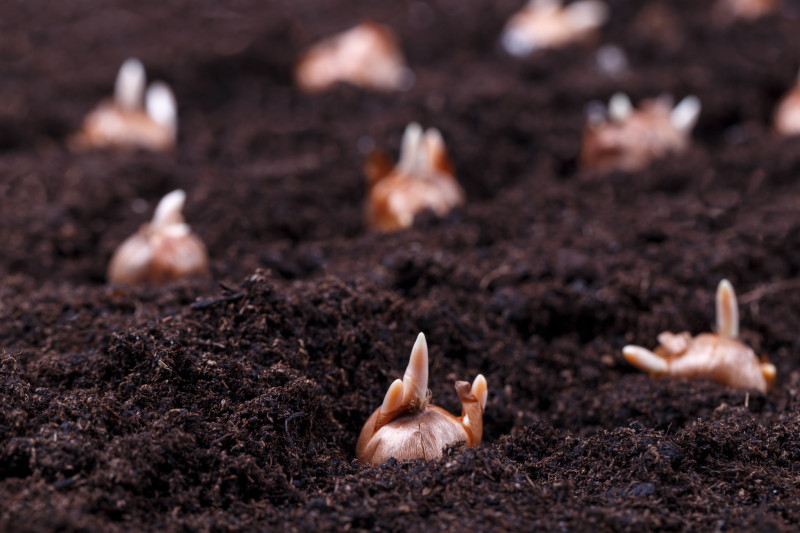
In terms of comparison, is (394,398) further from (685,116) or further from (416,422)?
(685,116)

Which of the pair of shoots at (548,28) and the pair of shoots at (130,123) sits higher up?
the pair of shoots at (548,28)

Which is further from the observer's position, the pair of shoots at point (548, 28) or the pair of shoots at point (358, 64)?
the pair of shoots at point (548, 28)

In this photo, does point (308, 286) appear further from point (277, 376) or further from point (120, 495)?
point (120, 495)

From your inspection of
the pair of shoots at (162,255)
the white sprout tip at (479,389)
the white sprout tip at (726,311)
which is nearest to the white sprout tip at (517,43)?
the pair of shoots at (162,255)

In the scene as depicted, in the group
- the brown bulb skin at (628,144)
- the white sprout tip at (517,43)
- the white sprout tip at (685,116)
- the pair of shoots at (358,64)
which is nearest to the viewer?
the brown bulb skin at (628,144)

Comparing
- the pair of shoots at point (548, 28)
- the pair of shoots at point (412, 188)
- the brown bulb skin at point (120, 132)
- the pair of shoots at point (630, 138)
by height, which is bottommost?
the pair of shoots at point (412, 188)

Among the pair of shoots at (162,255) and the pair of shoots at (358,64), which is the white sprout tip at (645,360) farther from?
the pair of shoots at (358,64)

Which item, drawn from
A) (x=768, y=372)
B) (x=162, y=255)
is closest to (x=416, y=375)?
(x=768, y=372)
